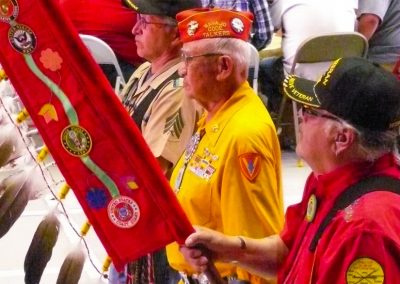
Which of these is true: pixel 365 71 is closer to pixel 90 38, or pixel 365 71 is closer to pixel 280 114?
pixel 90 38

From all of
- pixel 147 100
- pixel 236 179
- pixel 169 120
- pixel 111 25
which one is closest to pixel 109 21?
pixel 111 25

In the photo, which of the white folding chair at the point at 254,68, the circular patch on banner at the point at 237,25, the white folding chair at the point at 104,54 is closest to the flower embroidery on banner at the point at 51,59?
the circular patch on banner at the point at 237,25

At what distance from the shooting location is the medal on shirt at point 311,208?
7.38 feet

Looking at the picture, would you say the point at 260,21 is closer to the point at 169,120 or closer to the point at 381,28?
the point at 381,28

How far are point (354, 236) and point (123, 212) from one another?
0.68 meters

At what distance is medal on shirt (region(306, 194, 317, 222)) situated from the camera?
2.25m

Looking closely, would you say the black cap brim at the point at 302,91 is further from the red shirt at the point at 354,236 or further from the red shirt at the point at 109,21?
the red shirt at the point at 109,21

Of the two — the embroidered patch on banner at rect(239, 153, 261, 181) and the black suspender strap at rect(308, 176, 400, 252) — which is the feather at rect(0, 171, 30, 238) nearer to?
the embroidered patch on banner at rect(239, 153, 261, 181)

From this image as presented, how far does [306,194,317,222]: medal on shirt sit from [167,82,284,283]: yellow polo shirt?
0.37 m

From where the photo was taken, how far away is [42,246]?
107 inches

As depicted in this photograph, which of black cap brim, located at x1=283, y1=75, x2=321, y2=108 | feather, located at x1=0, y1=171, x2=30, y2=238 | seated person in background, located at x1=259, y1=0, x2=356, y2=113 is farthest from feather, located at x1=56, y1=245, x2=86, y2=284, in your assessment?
seated person in background, located at x1=259, y1=0, x2=356, y2=113

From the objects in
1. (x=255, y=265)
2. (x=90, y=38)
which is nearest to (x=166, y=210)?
(x=255, y=265)

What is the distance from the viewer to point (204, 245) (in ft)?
7.79

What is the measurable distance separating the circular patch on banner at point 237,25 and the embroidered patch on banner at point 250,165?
43 centimetres
